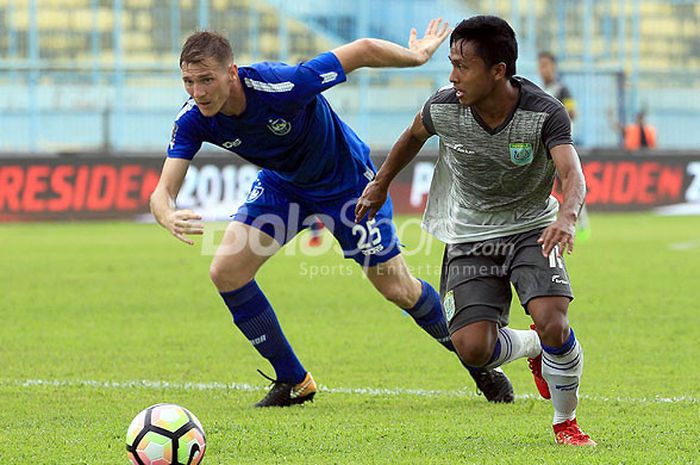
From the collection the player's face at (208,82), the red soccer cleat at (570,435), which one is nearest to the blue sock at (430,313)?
the red soccer cleat at (570,435)

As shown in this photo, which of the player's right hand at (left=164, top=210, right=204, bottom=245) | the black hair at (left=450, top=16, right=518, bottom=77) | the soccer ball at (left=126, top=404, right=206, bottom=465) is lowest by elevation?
the soccer ball at (left=126, top=404, right=206, bottom=465)

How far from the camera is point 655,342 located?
8.98m

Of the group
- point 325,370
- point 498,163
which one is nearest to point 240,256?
point 325,370

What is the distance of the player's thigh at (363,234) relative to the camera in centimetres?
701

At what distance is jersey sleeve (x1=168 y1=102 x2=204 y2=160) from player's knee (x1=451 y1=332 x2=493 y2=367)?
5.45 feet

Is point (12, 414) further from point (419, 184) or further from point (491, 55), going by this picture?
point (419, 184)

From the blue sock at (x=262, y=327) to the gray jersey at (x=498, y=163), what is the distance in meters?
1.22

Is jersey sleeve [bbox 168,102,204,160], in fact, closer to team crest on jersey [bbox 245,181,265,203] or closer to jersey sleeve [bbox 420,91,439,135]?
team crest on jersey [bbox 245,181,265,203]

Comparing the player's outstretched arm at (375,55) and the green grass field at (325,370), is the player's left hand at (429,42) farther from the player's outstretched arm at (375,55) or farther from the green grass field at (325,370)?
the green grass field at (325,370)

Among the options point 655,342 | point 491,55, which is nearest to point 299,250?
point 655,342

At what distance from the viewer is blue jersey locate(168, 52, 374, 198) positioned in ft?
21.6

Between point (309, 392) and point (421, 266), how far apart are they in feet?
24.6

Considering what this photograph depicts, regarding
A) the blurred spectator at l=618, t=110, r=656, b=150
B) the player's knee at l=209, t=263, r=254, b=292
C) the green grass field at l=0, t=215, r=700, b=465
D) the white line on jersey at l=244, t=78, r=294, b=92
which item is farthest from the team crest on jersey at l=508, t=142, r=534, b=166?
the blurred spectator at l=618, t=110, r=656, b=150

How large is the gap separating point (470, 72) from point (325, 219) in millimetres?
1771
